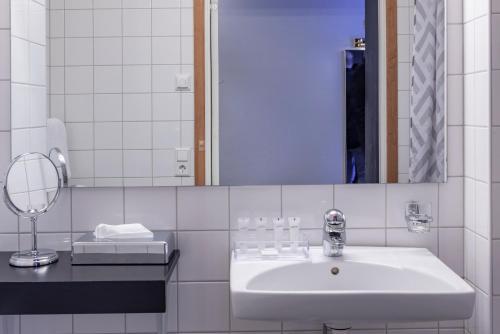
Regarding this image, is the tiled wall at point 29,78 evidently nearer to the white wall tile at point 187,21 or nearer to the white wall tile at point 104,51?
the white wall tile at point 104,51

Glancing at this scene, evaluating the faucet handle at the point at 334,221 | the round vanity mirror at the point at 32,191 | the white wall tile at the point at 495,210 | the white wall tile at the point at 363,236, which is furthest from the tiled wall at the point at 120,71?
the white wall tile at the point at 495,210

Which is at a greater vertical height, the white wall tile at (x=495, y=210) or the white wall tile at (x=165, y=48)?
the white wall tile at (x=165, y=48)

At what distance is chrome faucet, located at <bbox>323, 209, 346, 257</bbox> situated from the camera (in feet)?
6.32

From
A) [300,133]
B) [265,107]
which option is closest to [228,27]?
[265,107]

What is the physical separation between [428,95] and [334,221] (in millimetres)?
512

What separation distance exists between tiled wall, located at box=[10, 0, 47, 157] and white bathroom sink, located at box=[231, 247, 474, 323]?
73cm

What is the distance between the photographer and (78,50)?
2031mm

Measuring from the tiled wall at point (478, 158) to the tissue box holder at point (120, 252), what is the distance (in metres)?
0.92

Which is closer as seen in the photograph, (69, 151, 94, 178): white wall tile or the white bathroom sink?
the white bathroom sink

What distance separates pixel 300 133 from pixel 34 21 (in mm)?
894

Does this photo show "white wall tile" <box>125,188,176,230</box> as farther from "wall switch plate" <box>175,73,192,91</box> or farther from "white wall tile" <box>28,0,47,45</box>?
"white wall tile" <box>28,0,47,45</box>

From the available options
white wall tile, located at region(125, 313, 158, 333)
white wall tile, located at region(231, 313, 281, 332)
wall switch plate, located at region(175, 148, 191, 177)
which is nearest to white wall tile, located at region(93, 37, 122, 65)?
wall switch plate, located at region(175, 148, 191, 177)

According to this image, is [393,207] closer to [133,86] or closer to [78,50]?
[133,86]

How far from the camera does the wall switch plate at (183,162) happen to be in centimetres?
204
